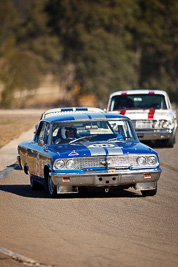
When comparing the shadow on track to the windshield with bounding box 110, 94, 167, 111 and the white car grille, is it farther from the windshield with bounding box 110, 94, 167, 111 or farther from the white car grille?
the windshield with bounding box 110, 94, 167, 111

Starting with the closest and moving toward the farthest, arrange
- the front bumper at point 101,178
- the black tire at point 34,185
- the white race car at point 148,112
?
the front bumper at point 101,178, the black tire at point 34,185, the white race car at point 148,112

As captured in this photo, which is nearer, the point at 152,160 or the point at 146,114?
the point at 152,160

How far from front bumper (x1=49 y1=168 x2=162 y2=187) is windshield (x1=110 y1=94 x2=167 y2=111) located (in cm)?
1103

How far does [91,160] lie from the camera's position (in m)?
10.8

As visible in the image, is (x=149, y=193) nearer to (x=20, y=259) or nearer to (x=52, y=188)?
(x=52, y=188)

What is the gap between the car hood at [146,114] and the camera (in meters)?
21.0

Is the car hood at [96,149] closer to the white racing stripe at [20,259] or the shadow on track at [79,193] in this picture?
the shadow on track at [79,193]

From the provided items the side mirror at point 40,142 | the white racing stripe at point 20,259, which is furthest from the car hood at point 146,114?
the white racing stripe at point 20,259

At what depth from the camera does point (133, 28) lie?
88.5 metres

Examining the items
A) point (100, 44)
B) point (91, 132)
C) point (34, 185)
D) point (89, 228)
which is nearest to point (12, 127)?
point (34, 185)

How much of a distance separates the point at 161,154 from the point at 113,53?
200ft

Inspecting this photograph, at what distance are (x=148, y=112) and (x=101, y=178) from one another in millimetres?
10589

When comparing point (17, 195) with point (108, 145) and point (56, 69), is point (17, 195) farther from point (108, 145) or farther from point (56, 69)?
point (56, 69)

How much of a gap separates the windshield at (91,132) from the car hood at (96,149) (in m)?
0.29
